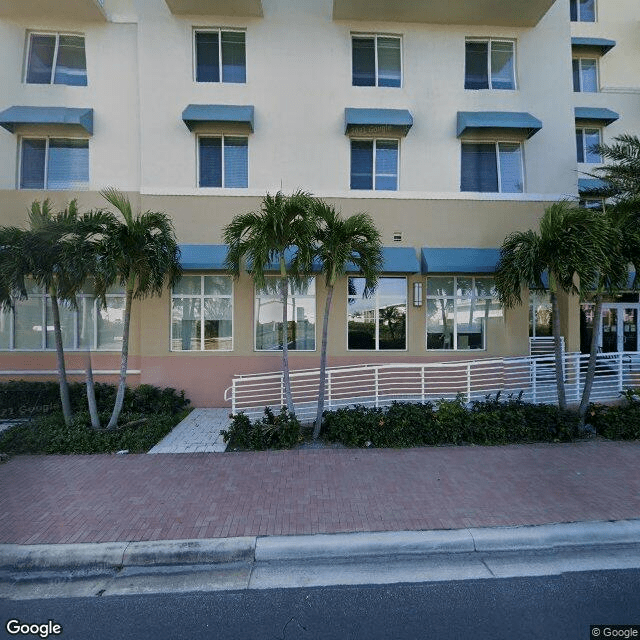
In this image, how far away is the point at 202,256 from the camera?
949 cm

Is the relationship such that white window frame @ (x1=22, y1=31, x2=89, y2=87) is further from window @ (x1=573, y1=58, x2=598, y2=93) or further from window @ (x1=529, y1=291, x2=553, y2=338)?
window @ (x1=573, y1=58, x2=598, y2=93)

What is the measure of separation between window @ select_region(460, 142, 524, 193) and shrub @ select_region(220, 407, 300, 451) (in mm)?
7996

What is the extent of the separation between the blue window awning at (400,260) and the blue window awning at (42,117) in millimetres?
7904

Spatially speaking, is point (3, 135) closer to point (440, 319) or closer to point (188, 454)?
point (188, 454)

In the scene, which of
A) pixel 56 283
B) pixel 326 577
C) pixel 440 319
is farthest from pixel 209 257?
pixel 326 577

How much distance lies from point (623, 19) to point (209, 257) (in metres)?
19.0

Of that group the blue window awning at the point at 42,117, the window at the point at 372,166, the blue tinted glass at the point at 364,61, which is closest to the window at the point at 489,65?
the blue tinted glass at the point at 364,61

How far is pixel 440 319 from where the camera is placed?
409 inches

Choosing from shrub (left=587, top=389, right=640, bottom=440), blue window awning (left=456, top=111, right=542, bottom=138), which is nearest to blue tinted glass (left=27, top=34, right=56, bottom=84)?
blue window awning (left=456, top=111, right=542, bottom=138)

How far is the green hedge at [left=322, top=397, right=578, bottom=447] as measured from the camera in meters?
6.75

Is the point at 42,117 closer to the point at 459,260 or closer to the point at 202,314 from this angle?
the point at 202,314

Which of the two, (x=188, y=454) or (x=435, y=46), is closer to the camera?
(x=188, y=454)

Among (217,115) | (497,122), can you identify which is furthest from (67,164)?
(497,122)

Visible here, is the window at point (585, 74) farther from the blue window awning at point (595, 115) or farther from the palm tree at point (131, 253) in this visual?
the palm tree at point (131, 253)
